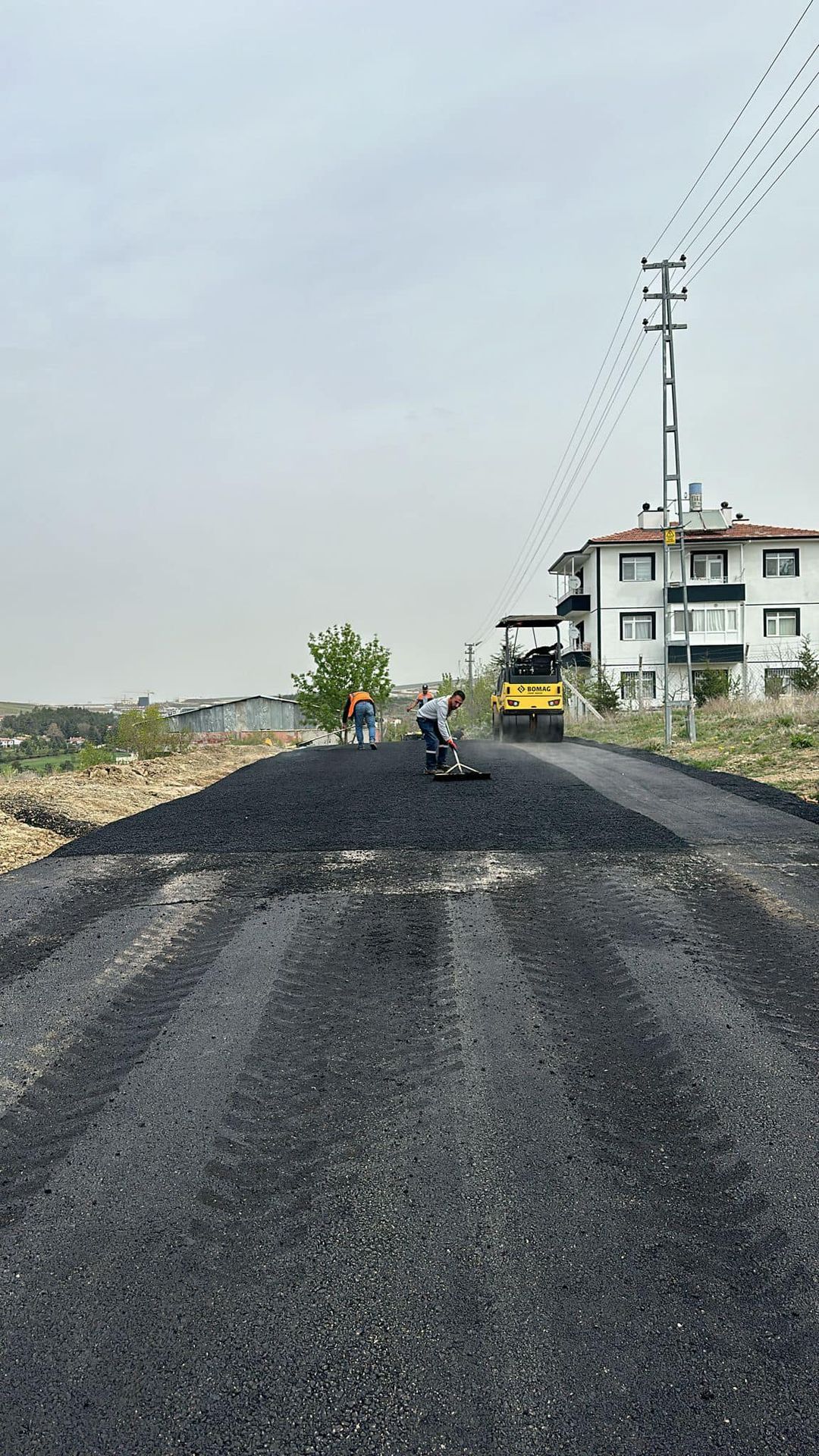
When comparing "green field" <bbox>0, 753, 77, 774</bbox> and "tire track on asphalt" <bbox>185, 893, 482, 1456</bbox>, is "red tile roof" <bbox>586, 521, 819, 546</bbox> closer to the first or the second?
"green field" <bbox>0, 753, 77, 774</bbox>

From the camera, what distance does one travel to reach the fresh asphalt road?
7.95 ft

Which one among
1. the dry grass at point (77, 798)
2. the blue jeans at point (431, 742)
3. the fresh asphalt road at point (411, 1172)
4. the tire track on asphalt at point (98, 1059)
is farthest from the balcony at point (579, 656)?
the tire track on asphalt at point (98, 1059)

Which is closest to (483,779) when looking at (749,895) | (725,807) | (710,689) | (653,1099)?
(725,807)

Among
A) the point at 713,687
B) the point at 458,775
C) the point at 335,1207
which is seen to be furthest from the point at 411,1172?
the point at 713,687

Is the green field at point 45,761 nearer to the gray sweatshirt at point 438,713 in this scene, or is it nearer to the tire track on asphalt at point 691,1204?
the gray sweatshirt at point 438,713

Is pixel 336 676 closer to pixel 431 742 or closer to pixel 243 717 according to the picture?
pixel 243 717

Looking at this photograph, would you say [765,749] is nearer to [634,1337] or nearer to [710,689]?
[634,1337]

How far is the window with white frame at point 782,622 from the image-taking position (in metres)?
48.9

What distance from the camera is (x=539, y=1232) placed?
3059 mm

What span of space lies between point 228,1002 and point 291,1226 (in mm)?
2063

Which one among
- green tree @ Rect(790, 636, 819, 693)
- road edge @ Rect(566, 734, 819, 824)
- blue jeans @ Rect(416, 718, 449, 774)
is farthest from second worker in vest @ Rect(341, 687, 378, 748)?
green tree @ Rect(790, 636, 819, 693)

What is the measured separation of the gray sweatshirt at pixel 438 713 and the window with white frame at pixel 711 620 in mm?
34990

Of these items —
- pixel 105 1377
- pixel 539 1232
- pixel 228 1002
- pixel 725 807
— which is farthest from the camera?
pixel 725 807

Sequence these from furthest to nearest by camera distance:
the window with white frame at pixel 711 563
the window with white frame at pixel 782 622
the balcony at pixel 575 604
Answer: the balcony at pixel 575 604
the window with white frame at pixel 711 563
the window with white frame at pixel 782 622
